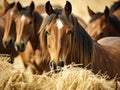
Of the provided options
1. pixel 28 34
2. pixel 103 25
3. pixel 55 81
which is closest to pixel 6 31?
pixel 28 34

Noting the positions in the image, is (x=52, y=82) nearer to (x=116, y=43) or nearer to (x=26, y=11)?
(x=116, y=43)

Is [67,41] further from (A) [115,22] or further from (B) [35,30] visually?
(A) [115,22]

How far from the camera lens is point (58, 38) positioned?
3.03 metres

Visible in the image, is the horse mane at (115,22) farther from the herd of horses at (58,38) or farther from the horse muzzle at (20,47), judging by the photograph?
the horse muzzle at (20,47)

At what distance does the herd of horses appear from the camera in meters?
3.06

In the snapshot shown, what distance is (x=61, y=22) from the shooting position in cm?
307

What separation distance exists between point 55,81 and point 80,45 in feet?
3.19

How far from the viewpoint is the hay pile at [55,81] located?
2082 millimetres

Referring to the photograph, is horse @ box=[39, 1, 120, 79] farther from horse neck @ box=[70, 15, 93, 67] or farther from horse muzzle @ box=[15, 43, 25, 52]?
horse muzzle @ box=[15, 43, 25, 52]

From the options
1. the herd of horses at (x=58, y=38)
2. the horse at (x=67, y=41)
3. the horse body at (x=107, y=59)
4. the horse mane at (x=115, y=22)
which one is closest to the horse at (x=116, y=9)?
the herd of horses at (x=58, y=38)

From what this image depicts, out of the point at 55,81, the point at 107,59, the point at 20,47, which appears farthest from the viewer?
the point at 20,47

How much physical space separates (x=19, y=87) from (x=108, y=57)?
1.38 m

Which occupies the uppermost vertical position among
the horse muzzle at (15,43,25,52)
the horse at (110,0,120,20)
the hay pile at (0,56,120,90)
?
the horse at (110,0,120,20)

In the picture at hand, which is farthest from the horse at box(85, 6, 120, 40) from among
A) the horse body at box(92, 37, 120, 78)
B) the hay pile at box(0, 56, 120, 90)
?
the hay pile at box(0, 56, 120, 90)
